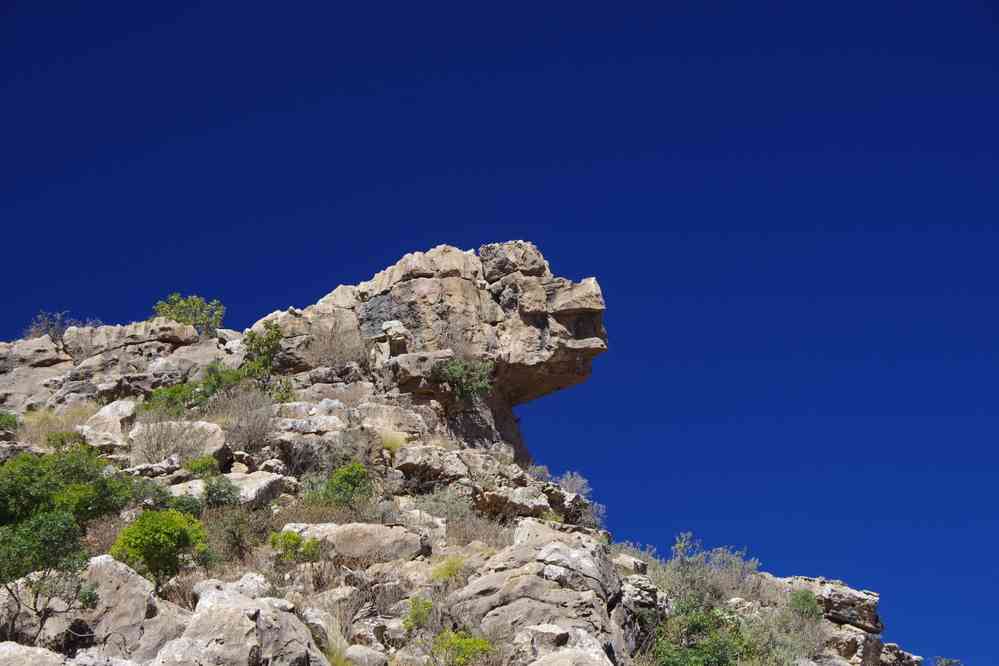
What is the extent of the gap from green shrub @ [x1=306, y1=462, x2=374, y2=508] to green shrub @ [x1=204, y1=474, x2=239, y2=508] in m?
1.36

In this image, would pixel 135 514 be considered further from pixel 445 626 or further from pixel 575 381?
pixel 575 381

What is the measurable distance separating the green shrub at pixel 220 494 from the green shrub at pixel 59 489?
1141 millimetres

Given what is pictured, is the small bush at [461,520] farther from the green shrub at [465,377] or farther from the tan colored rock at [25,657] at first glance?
the tan colored rock at [25,657]

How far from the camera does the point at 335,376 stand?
85.3 feet

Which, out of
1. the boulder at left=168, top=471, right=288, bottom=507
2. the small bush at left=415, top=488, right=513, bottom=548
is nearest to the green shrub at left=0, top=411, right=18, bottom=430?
the boulder at left=168, top=471, right=288, bottom=507

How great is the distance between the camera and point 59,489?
15164 millimetres

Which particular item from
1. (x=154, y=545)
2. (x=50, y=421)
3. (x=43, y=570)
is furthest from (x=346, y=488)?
(x=50, y=421)

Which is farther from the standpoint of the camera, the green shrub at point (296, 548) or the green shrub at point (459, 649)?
the green shrub at point (296, 548)

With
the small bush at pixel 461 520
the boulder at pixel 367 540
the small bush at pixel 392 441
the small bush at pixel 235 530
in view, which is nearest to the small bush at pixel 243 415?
the small bush at pixel 392 441

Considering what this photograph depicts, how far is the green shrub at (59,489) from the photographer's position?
1473 centimetres

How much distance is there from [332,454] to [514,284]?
1171cm

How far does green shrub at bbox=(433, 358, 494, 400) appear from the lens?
25938mm

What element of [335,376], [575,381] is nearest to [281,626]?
[335,376]

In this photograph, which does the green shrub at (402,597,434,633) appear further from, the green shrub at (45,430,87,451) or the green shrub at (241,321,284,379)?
the green shrub at (241,321,284,379)
